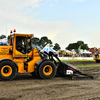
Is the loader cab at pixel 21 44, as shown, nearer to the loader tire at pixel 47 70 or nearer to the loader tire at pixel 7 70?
the loader tire at pixel 7 70

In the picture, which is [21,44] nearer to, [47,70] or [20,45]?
[20,45]

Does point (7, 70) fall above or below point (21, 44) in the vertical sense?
below

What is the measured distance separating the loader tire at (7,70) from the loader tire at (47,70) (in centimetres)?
133

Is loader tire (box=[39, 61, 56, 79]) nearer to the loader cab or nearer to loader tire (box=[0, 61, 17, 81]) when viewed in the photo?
the loader cab

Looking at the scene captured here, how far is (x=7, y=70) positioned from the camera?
7625 mm

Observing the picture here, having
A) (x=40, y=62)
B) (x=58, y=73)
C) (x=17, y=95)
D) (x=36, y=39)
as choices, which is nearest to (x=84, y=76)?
(x=58, y=73)

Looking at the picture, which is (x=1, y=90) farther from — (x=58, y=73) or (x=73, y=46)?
(x=73, y=46)

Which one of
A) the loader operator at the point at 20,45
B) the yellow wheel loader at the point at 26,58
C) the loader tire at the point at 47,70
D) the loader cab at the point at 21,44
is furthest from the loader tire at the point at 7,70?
the loader tire at the point at 47,70

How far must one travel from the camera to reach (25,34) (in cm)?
833

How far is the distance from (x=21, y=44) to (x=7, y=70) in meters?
1.53

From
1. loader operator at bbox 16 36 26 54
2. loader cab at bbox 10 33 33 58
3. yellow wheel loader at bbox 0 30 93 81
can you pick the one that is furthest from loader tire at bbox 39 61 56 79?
loader operator at bbox 16 36 26 54

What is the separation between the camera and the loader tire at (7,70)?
7480 millimetres

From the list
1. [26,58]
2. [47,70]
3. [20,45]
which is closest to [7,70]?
[26,58]

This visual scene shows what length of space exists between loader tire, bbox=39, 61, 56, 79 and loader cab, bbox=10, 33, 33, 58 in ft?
3.38
